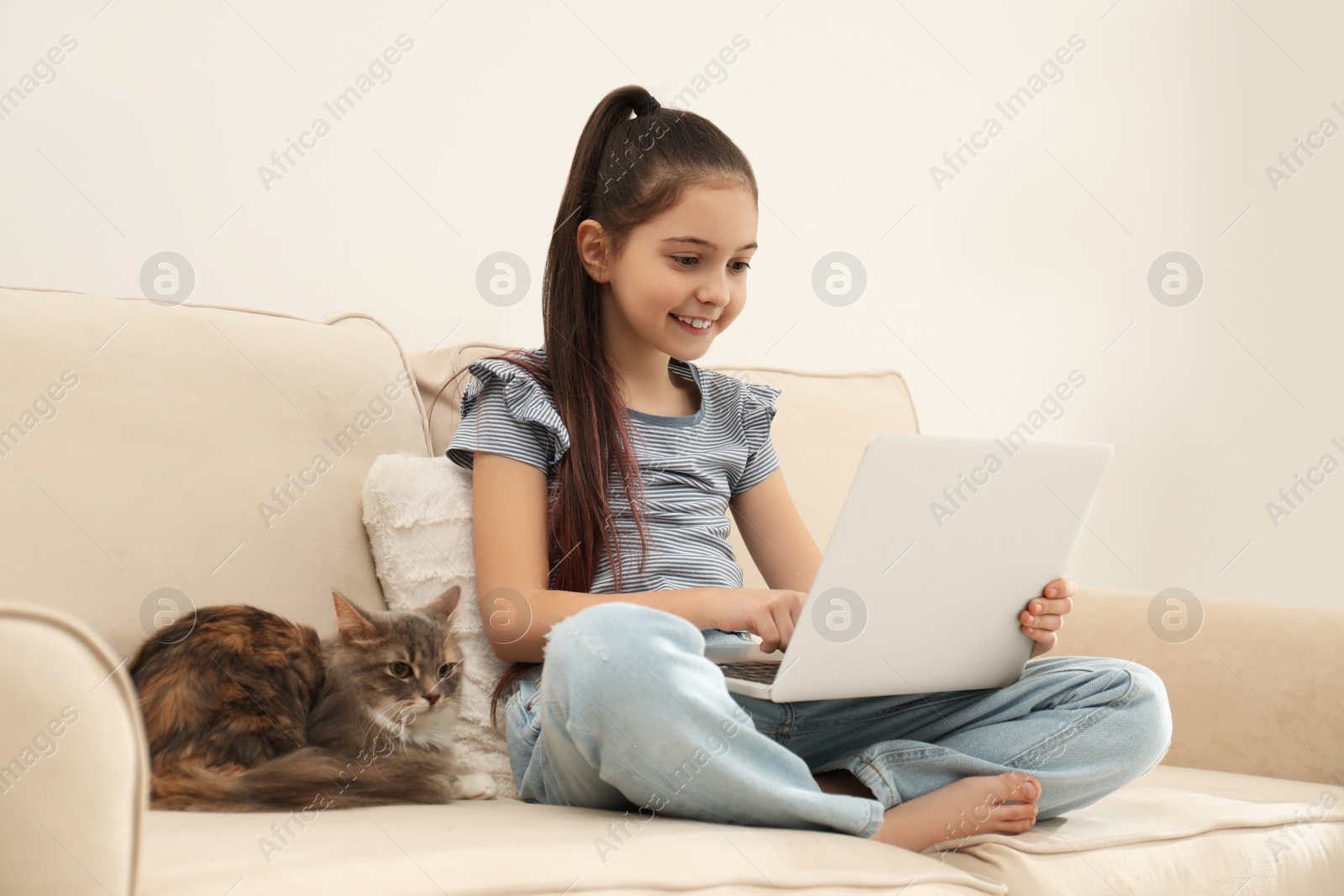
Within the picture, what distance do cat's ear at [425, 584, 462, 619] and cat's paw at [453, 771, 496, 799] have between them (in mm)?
174

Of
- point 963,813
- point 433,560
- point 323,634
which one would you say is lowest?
point 323,634

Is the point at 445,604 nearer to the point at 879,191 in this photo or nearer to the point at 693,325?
the point at 693,325

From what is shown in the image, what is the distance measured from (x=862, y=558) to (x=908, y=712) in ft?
1.00

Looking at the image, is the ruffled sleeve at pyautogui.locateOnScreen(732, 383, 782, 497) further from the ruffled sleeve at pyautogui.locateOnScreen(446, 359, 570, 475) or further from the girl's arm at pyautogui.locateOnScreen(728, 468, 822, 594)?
the ruffled sleeve at pyautogui.locateOnScreen(446, 359, 570, 475)

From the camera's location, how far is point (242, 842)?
70cm

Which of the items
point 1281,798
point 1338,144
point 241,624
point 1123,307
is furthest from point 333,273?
point 1338,144

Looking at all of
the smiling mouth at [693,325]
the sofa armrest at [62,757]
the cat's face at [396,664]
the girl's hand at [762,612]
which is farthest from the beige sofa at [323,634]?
the smiling mouth at [693,325]

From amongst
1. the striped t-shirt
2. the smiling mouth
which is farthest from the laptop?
the smiling mouth

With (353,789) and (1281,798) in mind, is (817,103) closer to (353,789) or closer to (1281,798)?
(1281,798)

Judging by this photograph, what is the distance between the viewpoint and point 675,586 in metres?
1.26

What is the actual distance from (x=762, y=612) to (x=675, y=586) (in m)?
0.24

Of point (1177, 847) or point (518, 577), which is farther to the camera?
point (518, 577)

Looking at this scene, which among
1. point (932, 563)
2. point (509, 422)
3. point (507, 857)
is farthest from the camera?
point (509, 422)

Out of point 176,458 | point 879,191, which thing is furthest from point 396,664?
point 879,191
